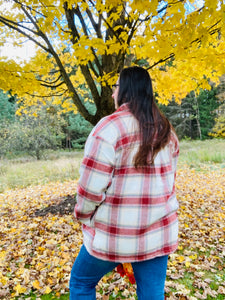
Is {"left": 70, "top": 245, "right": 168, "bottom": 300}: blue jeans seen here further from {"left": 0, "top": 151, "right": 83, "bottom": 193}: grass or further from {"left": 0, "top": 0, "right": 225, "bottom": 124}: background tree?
{"left": 0, "top": 151, "right": 83, "bottom": 193}: grass

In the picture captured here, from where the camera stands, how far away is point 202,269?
267cm

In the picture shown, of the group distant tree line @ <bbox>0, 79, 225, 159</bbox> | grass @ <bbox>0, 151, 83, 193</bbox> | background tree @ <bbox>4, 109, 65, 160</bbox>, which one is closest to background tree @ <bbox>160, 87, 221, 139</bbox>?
distant tree line @ <bbox>0, 79, 225, 159</bbox>

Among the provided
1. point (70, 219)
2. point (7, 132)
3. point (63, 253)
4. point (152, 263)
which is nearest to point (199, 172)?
point (70, 219)

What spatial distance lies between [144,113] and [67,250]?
2.59 metres

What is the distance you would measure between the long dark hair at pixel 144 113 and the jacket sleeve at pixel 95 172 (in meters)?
0.13

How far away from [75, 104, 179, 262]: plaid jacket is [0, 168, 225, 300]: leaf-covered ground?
1481mm

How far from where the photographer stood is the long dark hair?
1.07m

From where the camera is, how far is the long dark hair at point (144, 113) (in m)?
1.07

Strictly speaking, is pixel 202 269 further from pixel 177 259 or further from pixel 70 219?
pixel 70 219

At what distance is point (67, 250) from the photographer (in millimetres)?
3098

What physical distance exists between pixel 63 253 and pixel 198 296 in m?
1.64

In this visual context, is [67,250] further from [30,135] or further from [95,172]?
[30,135]

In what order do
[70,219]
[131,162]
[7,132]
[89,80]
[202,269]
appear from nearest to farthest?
[131,162], [202,269], [89,80], [70,219], [7,132]

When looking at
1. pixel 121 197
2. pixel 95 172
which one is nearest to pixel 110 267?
pixel 121 197
